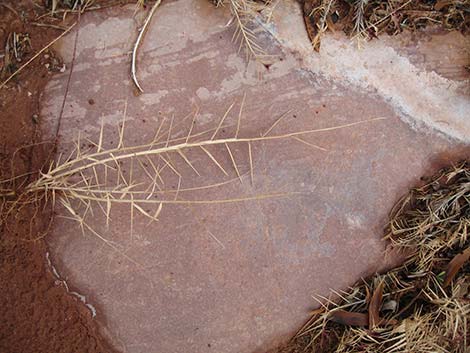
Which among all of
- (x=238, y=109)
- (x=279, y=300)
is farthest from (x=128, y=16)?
(x=279, y=300)

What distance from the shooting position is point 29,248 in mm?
1820

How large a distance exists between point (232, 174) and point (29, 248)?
71 centimetres

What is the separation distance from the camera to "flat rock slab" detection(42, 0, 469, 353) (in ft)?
6.10

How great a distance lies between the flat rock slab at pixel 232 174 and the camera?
6.10 ft

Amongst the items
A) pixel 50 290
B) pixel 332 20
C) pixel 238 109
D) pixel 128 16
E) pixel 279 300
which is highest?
pixel 128 16

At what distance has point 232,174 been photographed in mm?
1894

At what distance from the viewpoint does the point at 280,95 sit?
1.91m

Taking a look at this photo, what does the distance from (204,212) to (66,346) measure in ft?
2.06

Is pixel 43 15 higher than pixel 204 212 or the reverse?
higher

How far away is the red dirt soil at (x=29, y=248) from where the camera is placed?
180 cm

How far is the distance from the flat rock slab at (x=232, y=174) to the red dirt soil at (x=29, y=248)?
0.17 feet

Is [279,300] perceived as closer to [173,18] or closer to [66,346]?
[66,346]

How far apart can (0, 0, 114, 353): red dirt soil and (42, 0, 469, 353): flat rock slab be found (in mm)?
51

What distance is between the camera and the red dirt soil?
1798 millimetres
